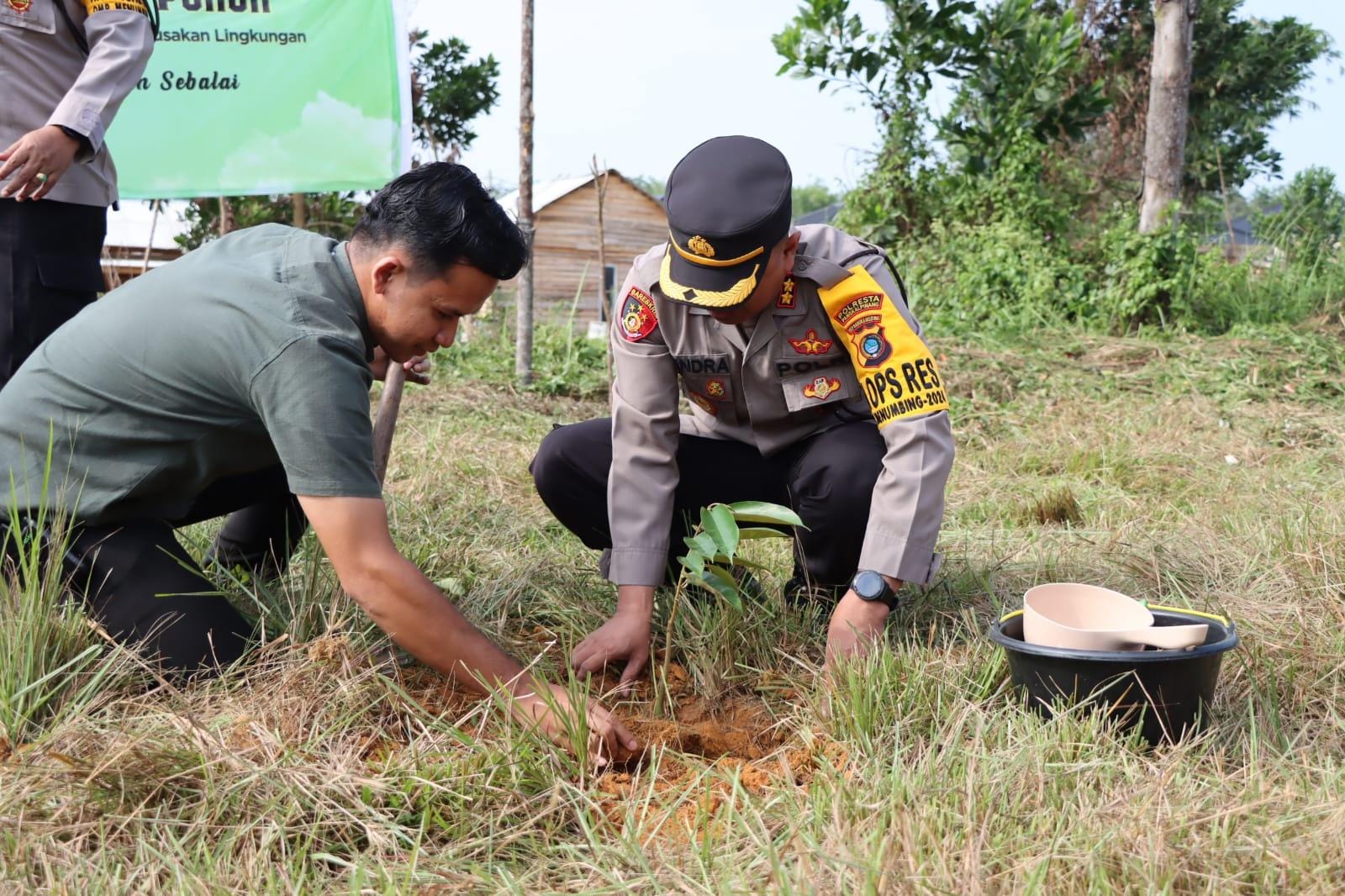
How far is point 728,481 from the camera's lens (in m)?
2.70

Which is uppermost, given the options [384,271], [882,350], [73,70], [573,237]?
[73,70]

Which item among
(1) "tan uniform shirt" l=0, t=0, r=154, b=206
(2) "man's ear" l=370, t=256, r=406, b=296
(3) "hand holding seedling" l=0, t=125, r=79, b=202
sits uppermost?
(1) "tan uniform shirt" l=0, t=0, r=154, b=206

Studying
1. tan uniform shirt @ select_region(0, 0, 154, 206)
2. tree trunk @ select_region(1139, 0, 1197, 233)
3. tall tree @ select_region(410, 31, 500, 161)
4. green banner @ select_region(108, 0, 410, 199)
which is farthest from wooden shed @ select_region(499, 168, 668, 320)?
tan uniform shirt @ select_region(0, 0, 154, 206)

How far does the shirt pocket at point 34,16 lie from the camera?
8.73 ft

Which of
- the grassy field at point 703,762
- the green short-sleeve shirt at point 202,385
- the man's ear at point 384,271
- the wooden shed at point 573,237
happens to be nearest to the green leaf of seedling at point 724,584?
the grassy field at point 703,762

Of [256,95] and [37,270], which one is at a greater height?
[256,95]

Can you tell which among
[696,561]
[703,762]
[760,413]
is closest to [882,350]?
[760,413]

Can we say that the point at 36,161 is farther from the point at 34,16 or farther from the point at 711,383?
the point at 711,383

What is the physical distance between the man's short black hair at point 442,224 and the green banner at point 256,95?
6.83 ft

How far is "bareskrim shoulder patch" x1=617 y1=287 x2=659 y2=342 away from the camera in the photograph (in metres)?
2.48

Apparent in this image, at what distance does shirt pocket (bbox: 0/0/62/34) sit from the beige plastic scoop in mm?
2653

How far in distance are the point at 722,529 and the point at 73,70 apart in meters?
2.17

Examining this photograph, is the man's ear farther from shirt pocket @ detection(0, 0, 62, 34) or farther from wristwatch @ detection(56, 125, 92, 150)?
shirt pocket @ detection(0, 0, 62, 34)

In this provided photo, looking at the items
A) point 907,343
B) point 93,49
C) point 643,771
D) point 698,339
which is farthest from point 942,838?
point 93,49
